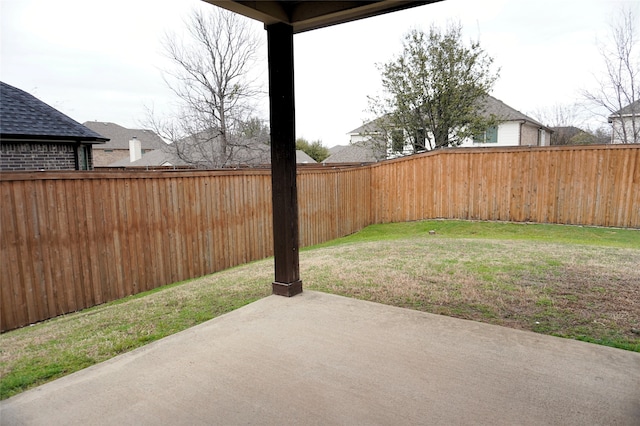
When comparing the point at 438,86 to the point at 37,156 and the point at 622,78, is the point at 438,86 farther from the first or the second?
the point at 37,156

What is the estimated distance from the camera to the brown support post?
385 centimetres

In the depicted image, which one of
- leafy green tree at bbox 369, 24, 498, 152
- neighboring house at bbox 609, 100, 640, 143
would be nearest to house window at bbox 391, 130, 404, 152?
leafy green tree at bbox 369, 24, 498, 152

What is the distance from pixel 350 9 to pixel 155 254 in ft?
14.7

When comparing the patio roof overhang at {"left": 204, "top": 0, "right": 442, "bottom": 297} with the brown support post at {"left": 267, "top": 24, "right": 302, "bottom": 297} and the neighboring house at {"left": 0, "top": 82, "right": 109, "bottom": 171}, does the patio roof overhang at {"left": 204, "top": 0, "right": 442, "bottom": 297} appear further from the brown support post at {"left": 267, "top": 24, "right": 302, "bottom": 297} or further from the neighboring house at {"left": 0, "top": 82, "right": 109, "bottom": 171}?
the neighboring house at {"left": 0, "top": 82, "right": 109, "bottom": 171}

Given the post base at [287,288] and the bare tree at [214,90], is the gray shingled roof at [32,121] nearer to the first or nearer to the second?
the post base at [287,288]

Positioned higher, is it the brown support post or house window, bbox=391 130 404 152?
house window, bbox=391 130 404 152

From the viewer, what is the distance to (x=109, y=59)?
466 inches

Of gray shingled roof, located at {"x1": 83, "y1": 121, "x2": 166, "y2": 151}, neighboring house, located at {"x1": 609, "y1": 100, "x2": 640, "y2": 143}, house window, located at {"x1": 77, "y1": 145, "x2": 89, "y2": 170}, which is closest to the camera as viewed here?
house window, located at {"x1": 77, "y1": 145, "x2": 89, "y2": 170}

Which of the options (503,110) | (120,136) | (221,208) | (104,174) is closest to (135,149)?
(120,136)

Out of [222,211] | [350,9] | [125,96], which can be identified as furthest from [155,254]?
[125,96]

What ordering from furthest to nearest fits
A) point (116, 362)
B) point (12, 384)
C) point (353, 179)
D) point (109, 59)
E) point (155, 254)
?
point (109, 59)
point (353, 179)
point (155, 254)
point (116, 362)
point (12, 384)

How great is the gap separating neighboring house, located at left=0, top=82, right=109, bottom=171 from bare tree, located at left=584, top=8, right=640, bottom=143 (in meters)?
15.6

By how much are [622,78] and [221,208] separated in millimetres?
14681

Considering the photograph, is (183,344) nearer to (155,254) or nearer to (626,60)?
(155,254)
